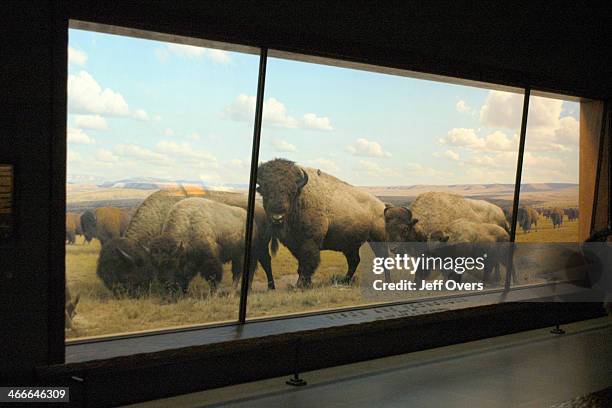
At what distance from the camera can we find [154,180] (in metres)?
5.51

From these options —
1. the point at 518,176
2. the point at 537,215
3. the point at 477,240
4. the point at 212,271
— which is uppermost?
the point at 518,176

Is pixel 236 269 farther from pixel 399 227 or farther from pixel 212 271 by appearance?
pixel 399 227

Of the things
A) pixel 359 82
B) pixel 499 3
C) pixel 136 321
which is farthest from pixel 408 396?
pixel 499 3

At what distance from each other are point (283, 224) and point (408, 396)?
5.54 ft

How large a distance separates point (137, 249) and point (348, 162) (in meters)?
2.14

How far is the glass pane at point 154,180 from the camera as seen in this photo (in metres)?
5.10

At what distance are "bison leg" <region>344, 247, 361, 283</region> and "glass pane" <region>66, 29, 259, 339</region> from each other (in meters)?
1.20

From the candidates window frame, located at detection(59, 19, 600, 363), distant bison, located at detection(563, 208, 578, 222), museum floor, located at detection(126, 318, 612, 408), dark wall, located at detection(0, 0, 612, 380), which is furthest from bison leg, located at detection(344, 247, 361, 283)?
distant bison, located at detection(563, 208, 578, 222)

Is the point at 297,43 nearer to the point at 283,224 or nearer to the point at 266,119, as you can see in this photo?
the point at 266,119

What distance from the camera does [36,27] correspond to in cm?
452

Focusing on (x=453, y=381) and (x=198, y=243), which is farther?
(x=453, y=381)

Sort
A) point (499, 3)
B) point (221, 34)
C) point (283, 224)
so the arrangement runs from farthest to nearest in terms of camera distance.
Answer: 1. point (499, 3)
2. point (283, 224)
3. point (221, 34)

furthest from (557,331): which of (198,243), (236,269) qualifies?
(198,243)

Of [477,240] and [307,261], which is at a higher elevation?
[477,240]
